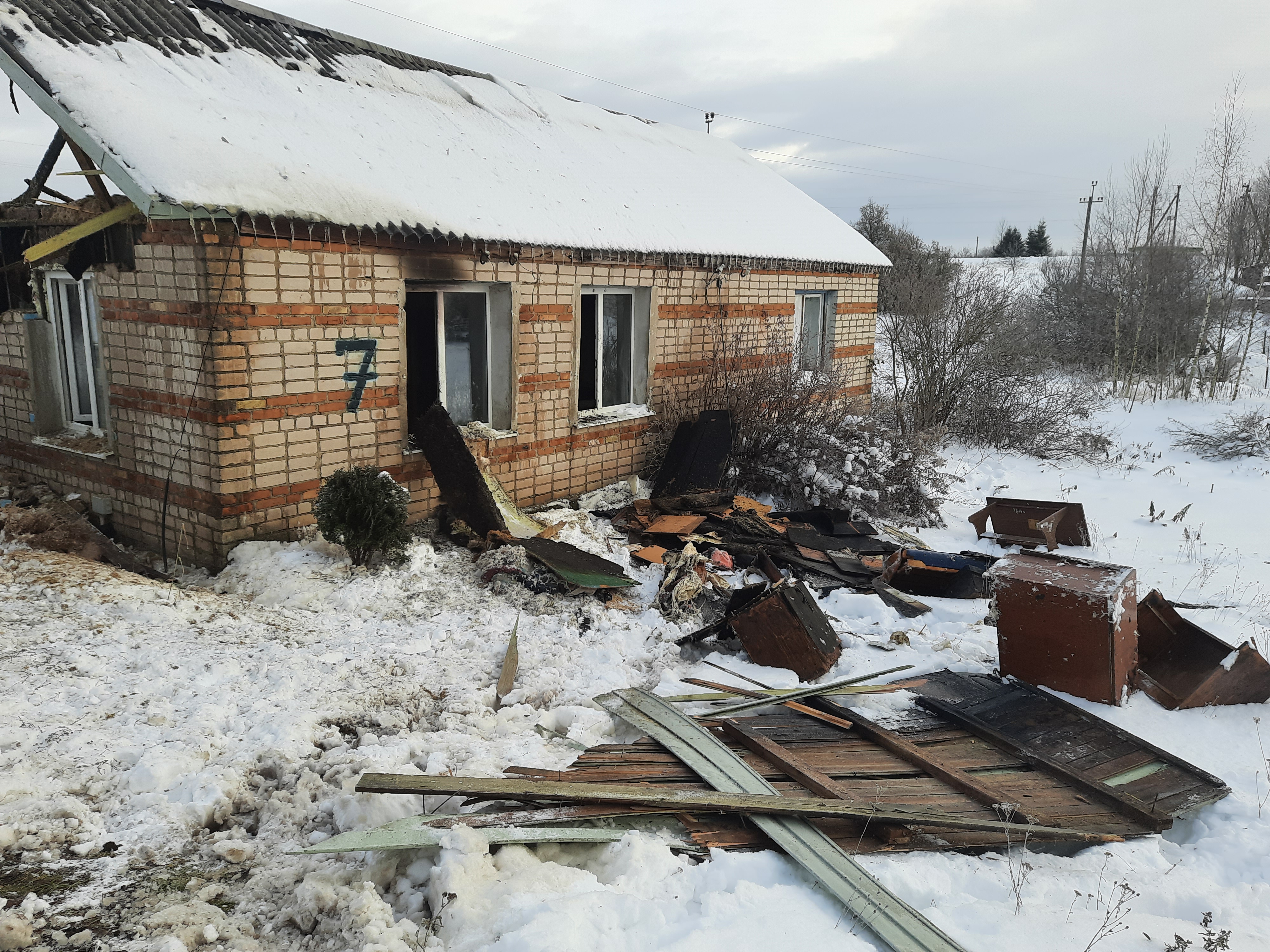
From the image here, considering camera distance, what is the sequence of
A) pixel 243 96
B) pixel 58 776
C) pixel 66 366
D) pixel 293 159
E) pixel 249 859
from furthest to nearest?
1. pixel 66 366
2. pixel 243 96
3. pixel 293 159
4. pixel 58 776
5. pixel 249 859

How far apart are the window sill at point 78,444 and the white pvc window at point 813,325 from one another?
27.5 ft

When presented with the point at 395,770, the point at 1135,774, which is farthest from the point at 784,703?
the point at 395,770

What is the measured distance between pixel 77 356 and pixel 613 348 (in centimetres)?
513

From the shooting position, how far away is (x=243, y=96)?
6.41m

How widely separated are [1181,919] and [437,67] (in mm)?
10002

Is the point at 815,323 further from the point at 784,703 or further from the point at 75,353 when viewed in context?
the point at 75,353

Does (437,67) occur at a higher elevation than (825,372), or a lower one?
higher

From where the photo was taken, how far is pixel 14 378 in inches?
286

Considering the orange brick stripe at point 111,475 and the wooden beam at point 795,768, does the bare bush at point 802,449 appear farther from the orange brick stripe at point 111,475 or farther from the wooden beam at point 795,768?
the wooden beam at point 795,768

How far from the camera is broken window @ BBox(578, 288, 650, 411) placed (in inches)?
338

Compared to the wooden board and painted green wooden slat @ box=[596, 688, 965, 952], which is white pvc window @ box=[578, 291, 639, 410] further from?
the wooden board

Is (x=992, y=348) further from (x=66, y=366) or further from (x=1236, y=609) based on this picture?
(x=66, y=366)

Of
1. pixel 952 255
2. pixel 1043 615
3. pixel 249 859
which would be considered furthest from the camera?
pixel 952 255

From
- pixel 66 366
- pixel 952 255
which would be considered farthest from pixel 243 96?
pixel 952 255
